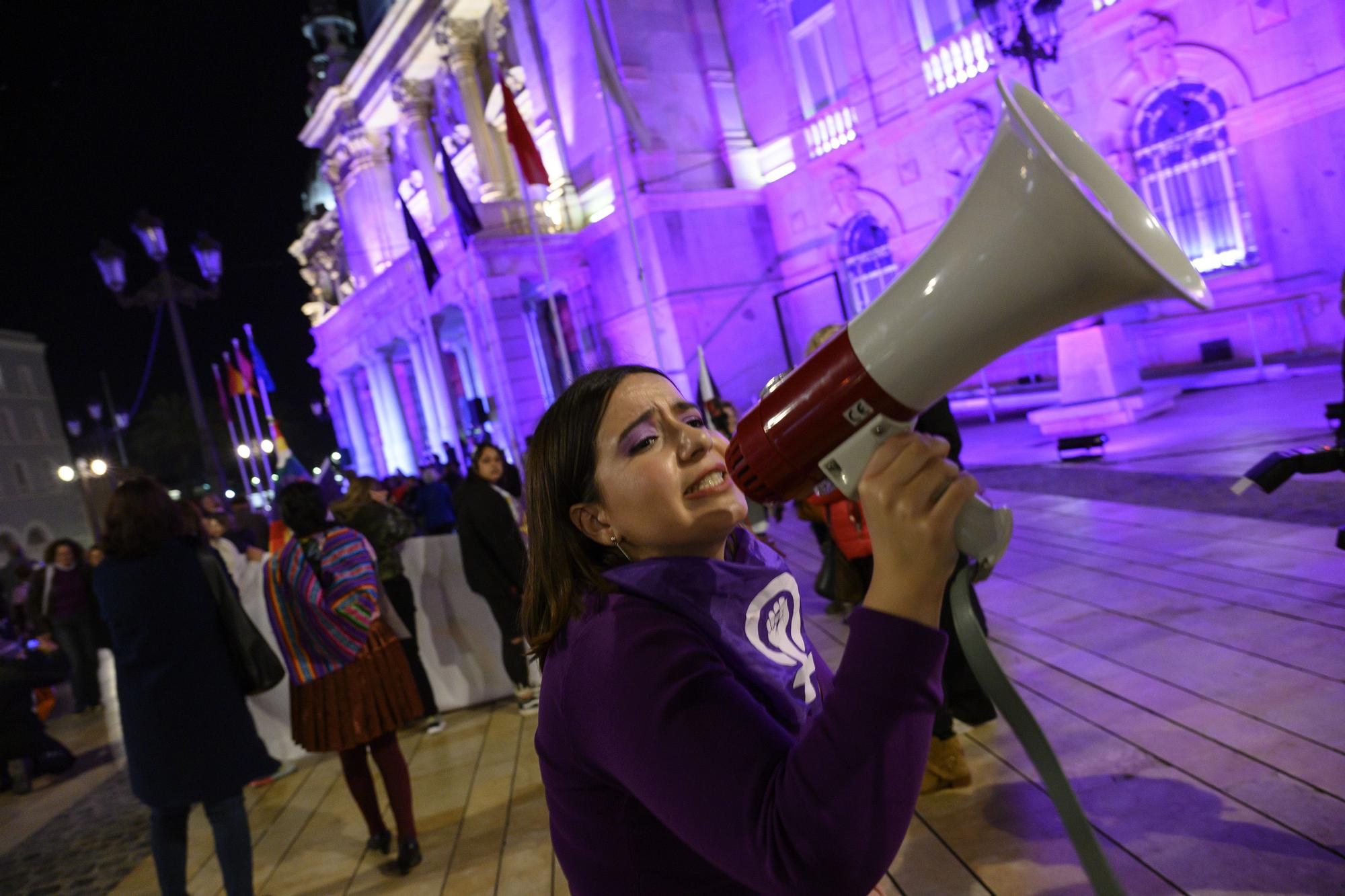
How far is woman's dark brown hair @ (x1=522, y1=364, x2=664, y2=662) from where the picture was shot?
1.40 metres

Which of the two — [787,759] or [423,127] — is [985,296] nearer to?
[787,759]

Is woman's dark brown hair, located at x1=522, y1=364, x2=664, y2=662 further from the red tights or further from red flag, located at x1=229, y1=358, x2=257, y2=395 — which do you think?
red flag, located at x1=229, y1=358, x2=257, y2=395

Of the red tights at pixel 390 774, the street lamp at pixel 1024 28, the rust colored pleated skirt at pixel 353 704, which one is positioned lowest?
the red tights at pixel 390 774

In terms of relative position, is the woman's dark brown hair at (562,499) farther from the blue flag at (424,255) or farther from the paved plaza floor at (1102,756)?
the blue flag at (424,255)

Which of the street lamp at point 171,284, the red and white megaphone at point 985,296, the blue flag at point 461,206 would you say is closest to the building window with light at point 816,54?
the blue flag at point 461,206

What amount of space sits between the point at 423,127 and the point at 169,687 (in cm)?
3044

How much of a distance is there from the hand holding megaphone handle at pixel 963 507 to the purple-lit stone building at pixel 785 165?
38.8 ft

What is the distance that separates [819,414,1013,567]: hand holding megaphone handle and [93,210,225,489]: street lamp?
1016 cm

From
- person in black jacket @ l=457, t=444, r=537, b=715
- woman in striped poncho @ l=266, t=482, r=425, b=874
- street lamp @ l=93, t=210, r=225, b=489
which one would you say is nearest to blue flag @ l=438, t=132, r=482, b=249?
street lamp @ l=93, t=210, r=225, b=489

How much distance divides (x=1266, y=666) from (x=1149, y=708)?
59 centimetres

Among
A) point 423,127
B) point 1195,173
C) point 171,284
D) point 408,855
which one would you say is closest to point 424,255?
point 171,284

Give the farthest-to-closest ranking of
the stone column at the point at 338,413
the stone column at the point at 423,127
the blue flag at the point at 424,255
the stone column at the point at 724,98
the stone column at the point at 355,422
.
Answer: the stone column at the point at 338,413 < the stone column at the point at 355,422 < the stone column at the point at 423,127 < the stone column at the point at 724,98 < the blue flag at the point at 424,255

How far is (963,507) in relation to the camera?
3.28 ft

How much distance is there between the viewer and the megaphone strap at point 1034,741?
3.13ft
